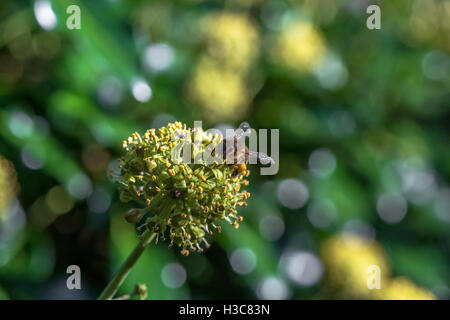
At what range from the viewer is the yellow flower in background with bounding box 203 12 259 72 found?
2.47 meters

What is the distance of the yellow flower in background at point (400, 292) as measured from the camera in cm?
243

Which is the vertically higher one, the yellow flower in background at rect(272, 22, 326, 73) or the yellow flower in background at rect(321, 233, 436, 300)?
the yellow flower in background at rect(272, 22, 326, 73)

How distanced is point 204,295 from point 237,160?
1.13m

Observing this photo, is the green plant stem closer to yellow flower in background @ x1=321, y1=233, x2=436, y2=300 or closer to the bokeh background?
the bokeh background

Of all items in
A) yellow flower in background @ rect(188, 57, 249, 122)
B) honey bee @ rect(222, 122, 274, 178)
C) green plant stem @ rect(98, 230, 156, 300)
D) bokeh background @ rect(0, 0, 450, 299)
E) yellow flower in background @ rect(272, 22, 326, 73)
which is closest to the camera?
green plant stem @ rect(98, 230, 156, 300)

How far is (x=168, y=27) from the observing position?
2.43 meters

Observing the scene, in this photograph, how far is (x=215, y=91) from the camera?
2.35 m

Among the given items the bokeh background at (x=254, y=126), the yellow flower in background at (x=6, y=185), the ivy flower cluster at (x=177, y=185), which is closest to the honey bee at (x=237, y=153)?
the ivy flower cluster at (x=177, y=185)

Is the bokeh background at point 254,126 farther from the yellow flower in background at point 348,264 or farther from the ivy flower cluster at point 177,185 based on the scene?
the ivy flower cluster at point 177,185

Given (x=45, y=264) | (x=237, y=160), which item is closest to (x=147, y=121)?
(x=45, y=264)

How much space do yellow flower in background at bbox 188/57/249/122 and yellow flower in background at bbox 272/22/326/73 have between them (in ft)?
1.19

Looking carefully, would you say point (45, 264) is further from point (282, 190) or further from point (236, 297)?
point (282, 190)

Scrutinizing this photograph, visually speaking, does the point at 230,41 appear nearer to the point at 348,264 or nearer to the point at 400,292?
the point at 348,264

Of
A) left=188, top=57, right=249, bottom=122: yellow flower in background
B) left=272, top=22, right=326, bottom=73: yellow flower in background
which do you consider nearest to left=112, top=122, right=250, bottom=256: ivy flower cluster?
left=188, top=57, right=249, bottom=122: yellow flower in background
